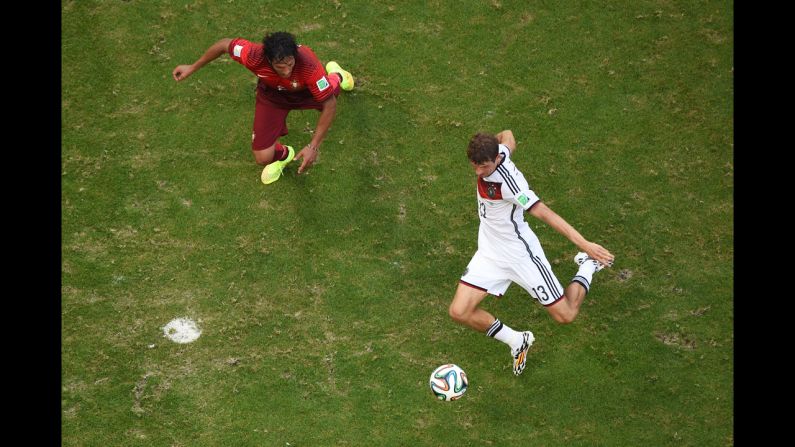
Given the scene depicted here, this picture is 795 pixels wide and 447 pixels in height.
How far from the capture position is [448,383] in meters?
9.35

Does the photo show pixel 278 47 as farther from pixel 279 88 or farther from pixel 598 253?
pixel 598 253

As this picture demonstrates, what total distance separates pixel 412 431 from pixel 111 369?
3.77m

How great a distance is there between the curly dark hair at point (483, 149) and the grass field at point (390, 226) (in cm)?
238

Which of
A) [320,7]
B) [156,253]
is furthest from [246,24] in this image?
[156,253]

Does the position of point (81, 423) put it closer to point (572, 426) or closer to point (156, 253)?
point (156, 253)

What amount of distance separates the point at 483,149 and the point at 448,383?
2698 millimetres

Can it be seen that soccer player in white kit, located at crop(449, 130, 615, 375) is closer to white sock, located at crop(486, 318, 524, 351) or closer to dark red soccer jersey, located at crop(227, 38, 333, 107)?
white sock, located at crop(486, 318, 524, 351)

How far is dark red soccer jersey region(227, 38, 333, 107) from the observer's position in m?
10.3

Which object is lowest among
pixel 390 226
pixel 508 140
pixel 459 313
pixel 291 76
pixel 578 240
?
pixel 390 226

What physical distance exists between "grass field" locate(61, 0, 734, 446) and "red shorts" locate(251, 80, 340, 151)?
0.63m

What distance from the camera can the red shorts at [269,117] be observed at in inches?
434

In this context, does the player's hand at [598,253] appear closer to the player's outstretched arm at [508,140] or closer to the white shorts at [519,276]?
the white shorts at [519,276]

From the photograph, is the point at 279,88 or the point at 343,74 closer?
the point at 279,88

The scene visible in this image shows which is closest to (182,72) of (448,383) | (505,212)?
(505,212)
